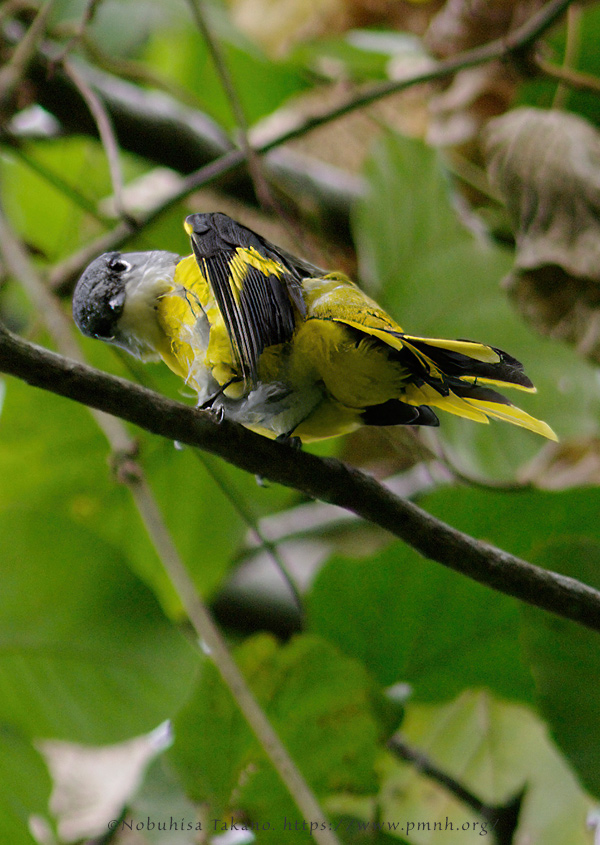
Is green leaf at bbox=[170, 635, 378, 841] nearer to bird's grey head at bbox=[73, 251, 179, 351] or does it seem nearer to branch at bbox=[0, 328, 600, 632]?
branch at bbox=[0, 328, 600, 632]

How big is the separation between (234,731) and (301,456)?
42cm

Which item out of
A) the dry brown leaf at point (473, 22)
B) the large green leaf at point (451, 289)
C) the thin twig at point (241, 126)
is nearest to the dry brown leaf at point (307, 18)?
the dry brown leaf at point (473, 22)

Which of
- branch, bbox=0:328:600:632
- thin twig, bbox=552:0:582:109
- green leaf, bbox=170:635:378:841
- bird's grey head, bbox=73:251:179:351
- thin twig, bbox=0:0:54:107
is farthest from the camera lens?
thin twig, bbox=552:0:582:109

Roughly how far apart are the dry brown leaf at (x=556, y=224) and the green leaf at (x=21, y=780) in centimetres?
90

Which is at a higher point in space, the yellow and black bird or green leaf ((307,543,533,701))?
the yellow and black bird

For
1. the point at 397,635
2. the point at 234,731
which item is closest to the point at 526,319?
the point at 397,635

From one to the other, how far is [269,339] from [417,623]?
513 mm

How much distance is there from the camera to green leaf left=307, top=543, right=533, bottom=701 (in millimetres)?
1061

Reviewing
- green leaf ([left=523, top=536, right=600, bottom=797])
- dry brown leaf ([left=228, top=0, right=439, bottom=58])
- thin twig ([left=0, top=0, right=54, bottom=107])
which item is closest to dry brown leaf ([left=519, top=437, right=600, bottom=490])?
green leaf ([left=523, top=536, right=600, bottom=797])

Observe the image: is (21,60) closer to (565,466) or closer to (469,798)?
(565,466)

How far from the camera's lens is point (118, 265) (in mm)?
875

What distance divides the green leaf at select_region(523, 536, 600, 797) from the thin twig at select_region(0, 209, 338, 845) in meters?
0.29

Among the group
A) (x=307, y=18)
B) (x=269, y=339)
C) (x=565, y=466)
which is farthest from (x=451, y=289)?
(x=307, y=18)

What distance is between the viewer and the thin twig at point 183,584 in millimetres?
728
